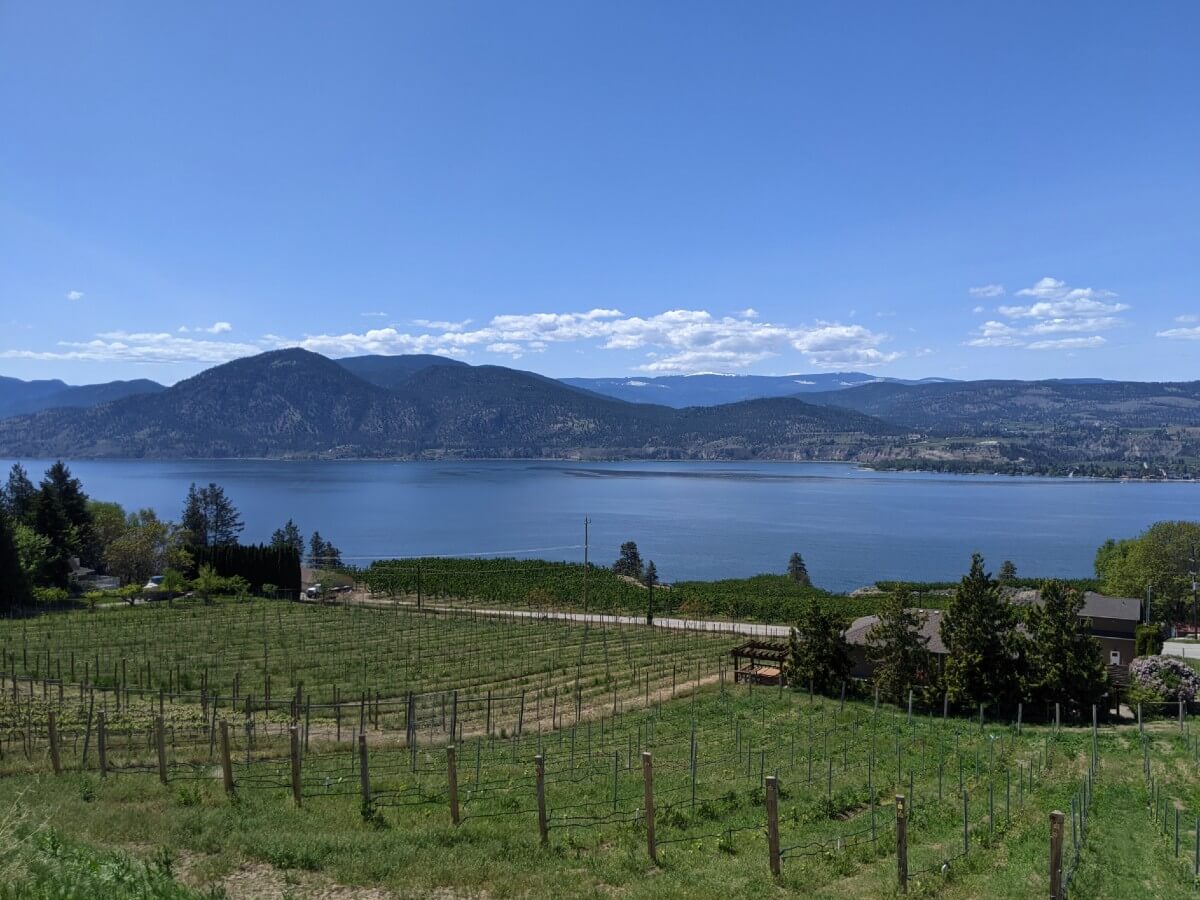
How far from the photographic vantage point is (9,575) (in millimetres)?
49031

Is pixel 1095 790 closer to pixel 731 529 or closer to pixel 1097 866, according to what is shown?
pixel 1097 866

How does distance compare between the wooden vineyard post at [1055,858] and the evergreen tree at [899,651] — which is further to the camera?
the evergreen tree at [899,651]

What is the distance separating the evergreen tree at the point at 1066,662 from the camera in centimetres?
2205

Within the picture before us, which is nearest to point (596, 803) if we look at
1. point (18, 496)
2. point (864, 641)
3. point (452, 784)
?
point (452, 784)

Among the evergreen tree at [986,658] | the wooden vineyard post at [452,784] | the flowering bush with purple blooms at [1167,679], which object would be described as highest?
the wooden vineyard post at [452,784]

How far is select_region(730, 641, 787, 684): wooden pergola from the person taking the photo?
2816cm

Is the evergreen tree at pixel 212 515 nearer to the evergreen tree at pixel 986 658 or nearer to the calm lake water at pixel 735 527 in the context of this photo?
the calm lake water at pixel 735 527

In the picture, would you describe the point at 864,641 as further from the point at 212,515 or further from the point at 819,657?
the point at 212,515

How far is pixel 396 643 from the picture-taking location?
3716 cm

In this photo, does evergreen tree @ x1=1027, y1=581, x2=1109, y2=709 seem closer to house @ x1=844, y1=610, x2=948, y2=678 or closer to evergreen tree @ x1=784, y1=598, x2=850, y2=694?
house @ x1=844, y1=610, x2=948, y2=678

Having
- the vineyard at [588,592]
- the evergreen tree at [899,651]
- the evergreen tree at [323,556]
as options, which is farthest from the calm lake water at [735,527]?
the evergreen tree at [899,651]

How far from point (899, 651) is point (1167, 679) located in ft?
26.9

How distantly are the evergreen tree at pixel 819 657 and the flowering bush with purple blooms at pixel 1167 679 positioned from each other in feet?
29.0

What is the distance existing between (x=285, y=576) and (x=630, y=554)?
37.6m
